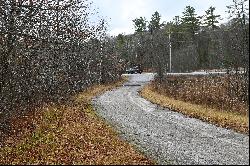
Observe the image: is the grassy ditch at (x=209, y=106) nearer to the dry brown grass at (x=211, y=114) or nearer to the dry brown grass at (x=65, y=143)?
the dry brown grass at (x=211, y=114)

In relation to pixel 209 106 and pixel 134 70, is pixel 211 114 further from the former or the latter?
pixel 134 70

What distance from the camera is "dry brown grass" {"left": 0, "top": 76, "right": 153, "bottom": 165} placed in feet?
43.4

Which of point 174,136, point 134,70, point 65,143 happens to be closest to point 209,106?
point 174,136

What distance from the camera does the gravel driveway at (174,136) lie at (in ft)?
33.8

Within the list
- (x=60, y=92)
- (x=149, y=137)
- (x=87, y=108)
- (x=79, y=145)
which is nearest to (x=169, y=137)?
(x=149, y=137)

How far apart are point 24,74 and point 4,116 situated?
310 centimetres

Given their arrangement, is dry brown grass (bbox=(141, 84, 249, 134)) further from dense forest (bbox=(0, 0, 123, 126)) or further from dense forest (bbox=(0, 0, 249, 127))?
dense forest (bbox=(0, 0, 123, 126))

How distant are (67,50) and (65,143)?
1420 cm

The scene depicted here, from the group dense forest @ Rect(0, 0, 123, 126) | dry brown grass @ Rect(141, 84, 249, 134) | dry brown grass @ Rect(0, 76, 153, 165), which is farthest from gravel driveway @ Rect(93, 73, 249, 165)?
dense forest @ Rect(0, 0, 123, 126)

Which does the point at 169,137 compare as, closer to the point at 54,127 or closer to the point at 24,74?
the point at 54,127

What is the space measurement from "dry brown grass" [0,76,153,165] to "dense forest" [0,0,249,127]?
1.40 m

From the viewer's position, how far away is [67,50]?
29844 millimetres

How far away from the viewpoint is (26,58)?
892 inches

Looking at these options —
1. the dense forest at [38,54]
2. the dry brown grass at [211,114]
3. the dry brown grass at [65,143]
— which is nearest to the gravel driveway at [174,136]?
the dry brown grass at [211,114]
